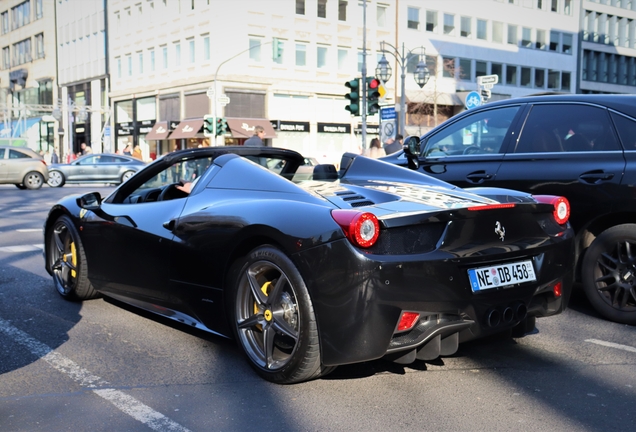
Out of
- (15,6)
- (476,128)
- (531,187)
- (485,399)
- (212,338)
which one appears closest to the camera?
(485,399)

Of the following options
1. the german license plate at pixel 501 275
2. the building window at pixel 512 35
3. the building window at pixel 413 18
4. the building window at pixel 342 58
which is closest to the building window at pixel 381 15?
the building window at pixel 413 18

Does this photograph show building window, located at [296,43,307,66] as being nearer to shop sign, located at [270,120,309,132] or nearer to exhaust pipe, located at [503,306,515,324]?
shop sign, located at [270,120,309,132]

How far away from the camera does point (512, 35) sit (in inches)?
2298

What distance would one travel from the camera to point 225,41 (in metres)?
44.6

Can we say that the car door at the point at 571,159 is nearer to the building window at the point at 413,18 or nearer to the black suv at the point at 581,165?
the black suv at the point at 581,165

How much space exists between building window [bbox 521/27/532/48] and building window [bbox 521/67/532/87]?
1.86 m

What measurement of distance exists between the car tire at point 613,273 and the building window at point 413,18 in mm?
48961

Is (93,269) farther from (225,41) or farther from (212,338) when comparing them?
(225,41)

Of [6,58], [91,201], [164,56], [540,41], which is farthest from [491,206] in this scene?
[6,58]

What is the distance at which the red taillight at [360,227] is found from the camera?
141 inches

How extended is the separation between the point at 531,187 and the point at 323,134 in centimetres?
4397

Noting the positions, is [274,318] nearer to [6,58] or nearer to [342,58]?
[342,58]

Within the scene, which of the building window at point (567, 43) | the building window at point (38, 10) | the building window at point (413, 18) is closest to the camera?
the building window at point (413, 18)

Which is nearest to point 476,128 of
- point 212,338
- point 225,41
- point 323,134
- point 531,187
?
point 531,187
